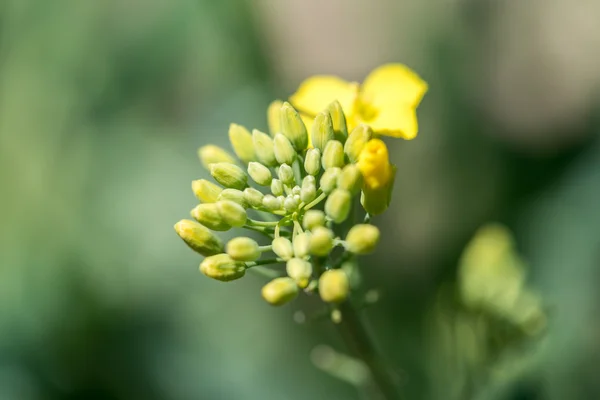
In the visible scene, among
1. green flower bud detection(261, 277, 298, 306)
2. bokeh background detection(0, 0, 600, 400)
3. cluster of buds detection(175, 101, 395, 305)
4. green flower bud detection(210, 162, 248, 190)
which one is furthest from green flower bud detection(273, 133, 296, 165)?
bokeh background detection(0, 0, 600, 400)

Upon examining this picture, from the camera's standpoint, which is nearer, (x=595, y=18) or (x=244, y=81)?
(x=244, y=81)

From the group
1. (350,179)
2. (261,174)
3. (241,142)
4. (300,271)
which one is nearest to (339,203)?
(350,179)

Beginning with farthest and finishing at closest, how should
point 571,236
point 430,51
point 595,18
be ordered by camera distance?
point 595,18 → point 430,51 → point 571,236

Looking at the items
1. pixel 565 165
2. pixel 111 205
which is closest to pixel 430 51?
pixel 565 165

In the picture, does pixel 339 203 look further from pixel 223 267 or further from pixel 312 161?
pixel 223 267

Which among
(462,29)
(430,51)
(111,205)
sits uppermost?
(462,29)

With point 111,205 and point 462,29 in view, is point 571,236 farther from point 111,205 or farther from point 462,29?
point 111,205

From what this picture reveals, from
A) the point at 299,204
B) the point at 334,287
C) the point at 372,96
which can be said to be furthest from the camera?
the point at 372,96
